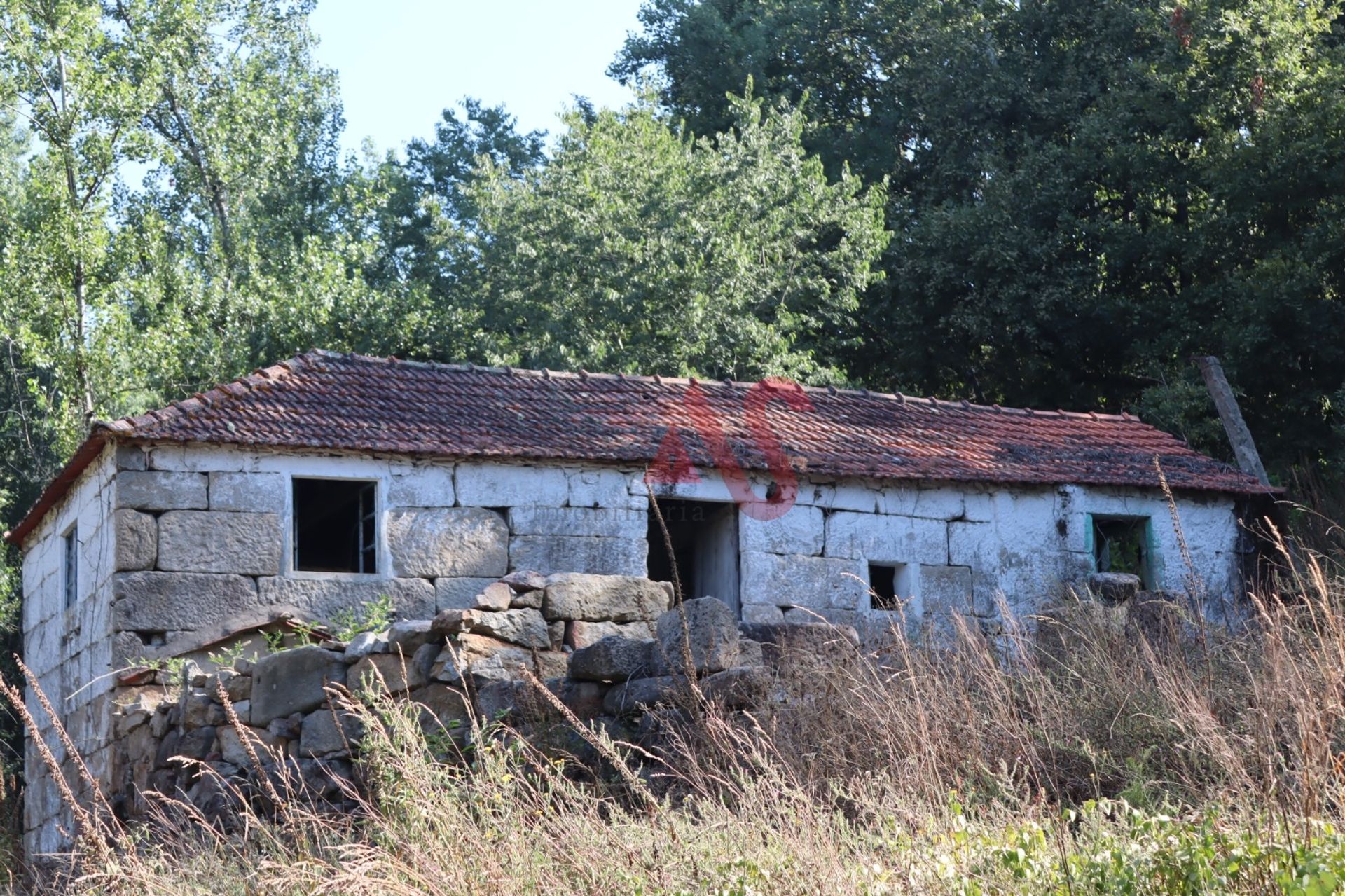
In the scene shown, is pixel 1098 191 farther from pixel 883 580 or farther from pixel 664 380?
pixel 883 580

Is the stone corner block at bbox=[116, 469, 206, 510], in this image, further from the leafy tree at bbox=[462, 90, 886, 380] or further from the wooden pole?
the wooden pole

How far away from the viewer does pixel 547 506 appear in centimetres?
1370

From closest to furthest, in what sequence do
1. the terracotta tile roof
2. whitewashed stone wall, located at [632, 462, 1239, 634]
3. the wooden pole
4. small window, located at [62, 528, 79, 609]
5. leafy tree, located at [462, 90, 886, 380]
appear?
the terracotta tile roof, small window, located at [62, 528, 79, 609], whitewashed stone wall, located at [632, 462, 1239, 634], the wooden pole, leafy tree, located at [462, 90, 886, 380]

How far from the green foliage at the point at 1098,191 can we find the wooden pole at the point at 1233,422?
2090mm

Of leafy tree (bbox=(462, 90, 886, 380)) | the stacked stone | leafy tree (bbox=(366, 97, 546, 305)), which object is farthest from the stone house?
leafy tree (bbox=(366, 97, 546, 305))

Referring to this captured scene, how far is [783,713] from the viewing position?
7648 millimetres

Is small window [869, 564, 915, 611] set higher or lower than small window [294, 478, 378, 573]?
lower

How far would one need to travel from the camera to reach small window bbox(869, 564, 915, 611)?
48.1 ft

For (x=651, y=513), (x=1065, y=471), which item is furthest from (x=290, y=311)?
(x=1065, y=471)

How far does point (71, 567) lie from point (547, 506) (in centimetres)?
490

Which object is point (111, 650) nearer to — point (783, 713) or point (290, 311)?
point (783, 713)

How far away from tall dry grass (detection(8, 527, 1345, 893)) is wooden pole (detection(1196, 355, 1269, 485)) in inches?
382

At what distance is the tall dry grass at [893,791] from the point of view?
492 cm

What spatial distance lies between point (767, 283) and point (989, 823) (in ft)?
60.9
